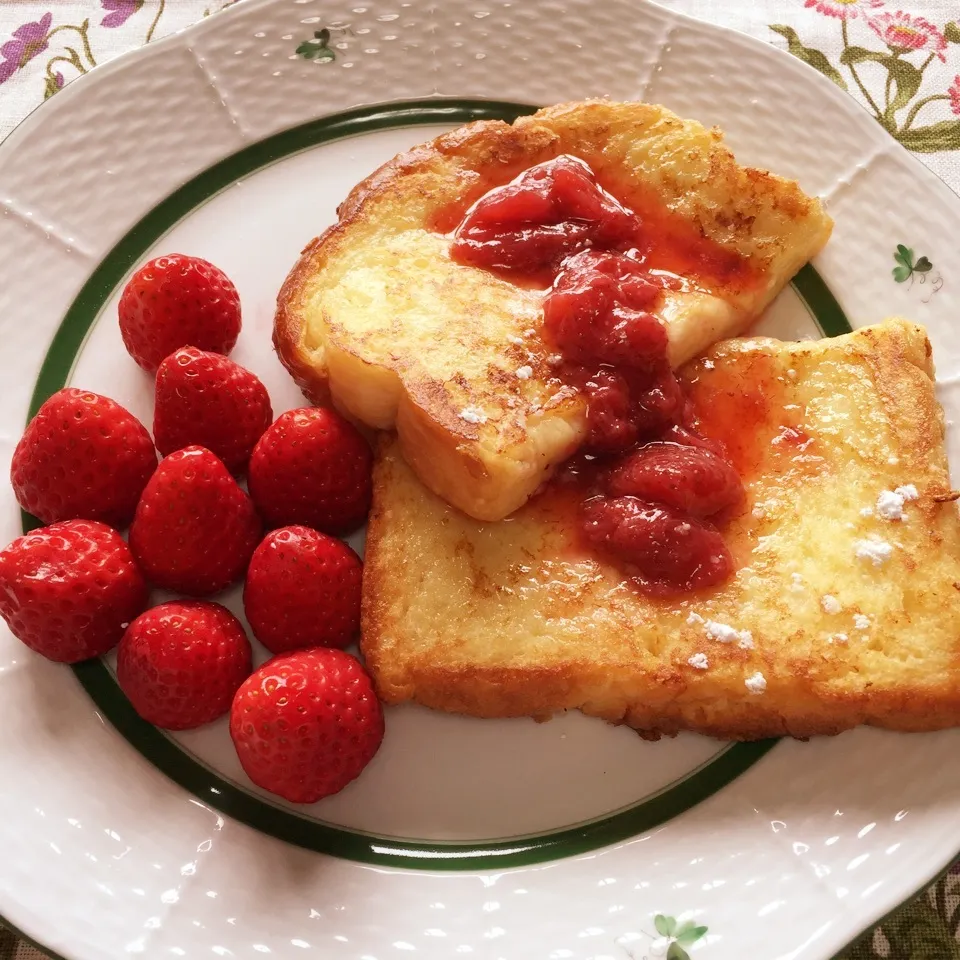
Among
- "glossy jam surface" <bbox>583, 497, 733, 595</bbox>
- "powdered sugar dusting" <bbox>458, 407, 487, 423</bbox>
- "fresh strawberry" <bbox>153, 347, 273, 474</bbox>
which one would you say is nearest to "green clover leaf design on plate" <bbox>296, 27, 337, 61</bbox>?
"fresh strawberry" <bbox>153, 347, 273, 474</bbox>

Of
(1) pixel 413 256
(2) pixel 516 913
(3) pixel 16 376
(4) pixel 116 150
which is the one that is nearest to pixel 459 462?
(1) pixel 413 256

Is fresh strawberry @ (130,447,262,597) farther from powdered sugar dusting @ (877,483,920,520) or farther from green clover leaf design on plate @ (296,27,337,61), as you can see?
powdered sugar dusting @ (877,483,920,520)

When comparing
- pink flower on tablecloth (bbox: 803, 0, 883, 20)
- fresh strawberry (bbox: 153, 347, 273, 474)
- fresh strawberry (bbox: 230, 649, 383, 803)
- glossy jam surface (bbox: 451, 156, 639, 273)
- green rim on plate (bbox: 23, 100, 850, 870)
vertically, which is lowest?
green rim on plate (bbox: 23, 100, 850, 870)

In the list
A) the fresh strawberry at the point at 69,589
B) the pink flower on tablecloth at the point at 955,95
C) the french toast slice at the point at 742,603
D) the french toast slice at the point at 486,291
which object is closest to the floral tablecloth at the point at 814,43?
the pink flower on tablecloth at the point at 955,95

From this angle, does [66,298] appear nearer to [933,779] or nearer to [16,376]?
[16,376]

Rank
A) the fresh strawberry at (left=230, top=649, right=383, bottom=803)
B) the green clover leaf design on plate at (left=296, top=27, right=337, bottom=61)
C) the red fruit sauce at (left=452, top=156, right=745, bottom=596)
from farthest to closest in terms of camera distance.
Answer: the green clover leaf design on plate at (left=296, top=27, right=337, bottom=61), the red fruit sauce at (left=452, top=156, right=745, bottom=596), the fresh strawberry at (left=230, top=649, right=383, bottom=803)

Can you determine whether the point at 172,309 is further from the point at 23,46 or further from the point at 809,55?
the point at 809,55
